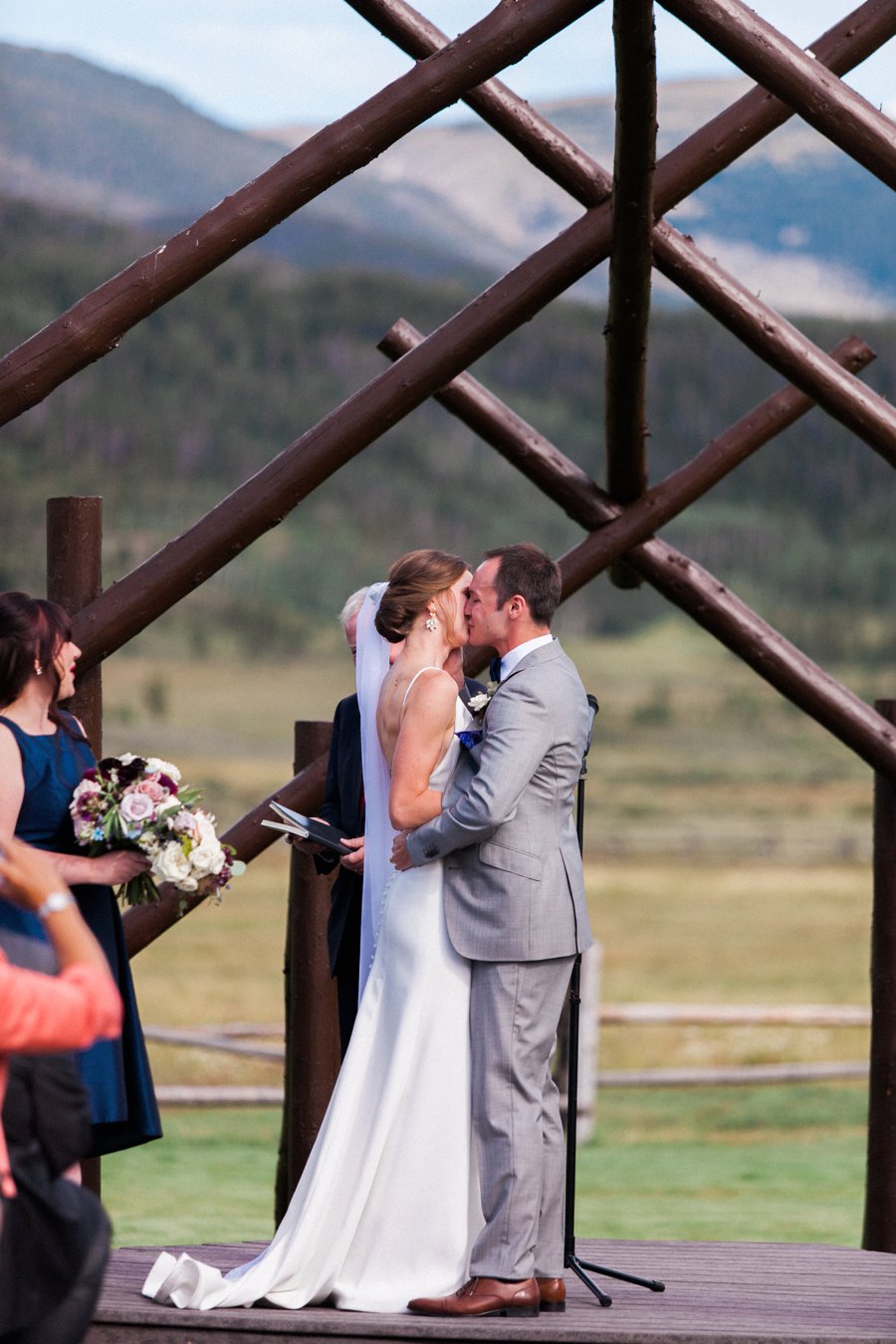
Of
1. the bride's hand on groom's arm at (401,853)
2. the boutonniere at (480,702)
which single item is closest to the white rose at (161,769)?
the bride's hand on groom's arm at (401,853)

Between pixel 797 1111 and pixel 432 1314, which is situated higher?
pixel 432 1314

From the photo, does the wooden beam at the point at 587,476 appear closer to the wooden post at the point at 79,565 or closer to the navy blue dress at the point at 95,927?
the wooden post at the point at 79,565

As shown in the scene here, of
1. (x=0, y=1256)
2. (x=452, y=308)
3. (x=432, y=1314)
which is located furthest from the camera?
(x=452, y=308)

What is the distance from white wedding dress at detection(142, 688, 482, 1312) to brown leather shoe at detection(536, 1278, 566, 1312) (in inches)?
9.4

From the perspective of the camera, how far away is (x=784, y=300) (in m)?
50.4

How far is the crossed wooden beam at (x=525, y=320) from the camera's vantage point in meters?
5.15

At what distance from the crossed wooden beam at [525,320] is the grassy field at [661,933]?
8.36 ft

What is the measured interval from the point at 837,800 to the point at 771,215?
17.0 meters

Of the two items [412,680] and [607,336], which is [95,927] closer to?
[412,680]

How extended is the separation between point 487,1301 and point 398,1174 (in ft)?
1.21

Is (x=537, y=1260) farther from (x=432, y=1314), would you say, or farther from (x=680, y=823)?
(x=680, y=823)

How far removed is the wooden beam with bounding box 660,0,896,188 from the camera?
16.1 ft

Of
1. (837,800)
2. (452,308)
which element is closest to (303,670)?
(452,308)

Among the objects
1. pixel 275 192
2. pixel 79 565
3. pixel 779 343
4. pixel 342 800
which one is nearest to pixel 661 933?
pixel 779 343
